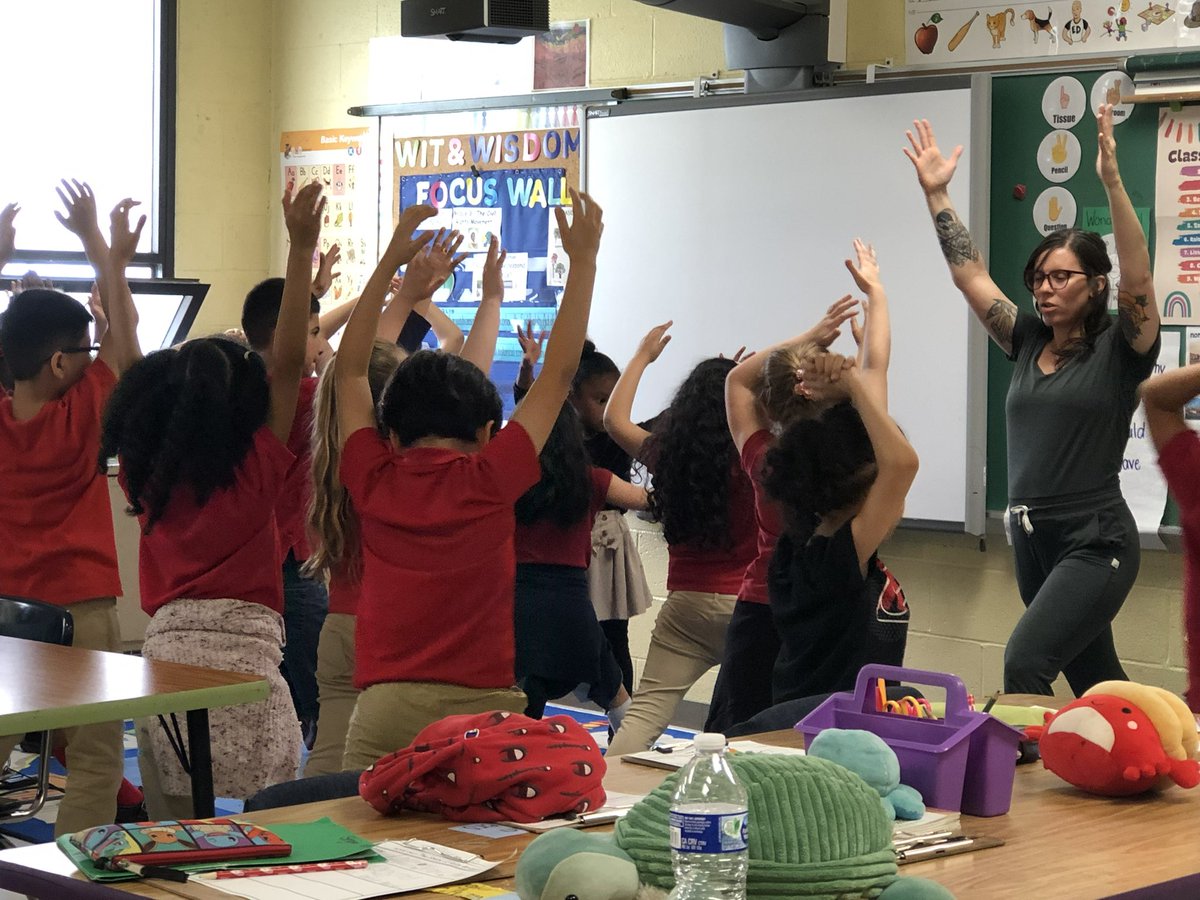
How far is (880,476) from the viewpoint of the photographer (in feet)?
8.41

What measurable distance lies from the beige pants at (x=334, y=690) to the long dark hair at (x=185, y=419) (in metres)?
0.49

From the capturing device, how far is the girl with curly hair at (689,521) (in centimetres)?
386

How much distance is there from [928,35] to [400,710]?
11.2ft

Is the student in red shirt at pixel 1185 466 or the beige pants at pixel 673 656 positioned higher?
the student in red shirt at pixel 1185 466

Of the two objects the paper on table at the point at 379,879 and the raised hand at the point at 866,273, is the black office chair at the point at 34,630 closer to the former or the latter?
the paper on table at the point at 379,879

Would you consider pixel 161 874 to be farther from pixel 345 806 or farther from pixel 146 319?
pixel 146 319

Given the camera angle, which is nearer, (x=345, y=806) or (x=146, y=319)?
(x=345, y=806)

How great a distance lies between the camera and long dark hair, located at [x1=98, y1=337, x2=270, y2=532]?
3082 mm

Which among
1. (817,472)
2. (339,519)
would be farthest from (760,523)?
(339,519)

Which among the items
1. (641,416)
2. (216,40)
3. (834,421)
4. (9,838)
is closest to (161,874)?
(834,421)

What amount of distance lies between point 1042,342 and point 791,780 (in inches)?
116

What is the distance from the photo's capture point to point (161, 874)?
5.18 ft

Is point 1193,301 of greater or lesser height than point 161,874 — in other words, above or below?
above

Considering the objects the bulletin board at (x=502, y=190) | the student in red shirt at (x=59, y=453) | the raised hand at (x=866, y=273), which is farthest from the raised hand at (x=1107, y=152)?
the bulletin board at (x=502, y=190)
